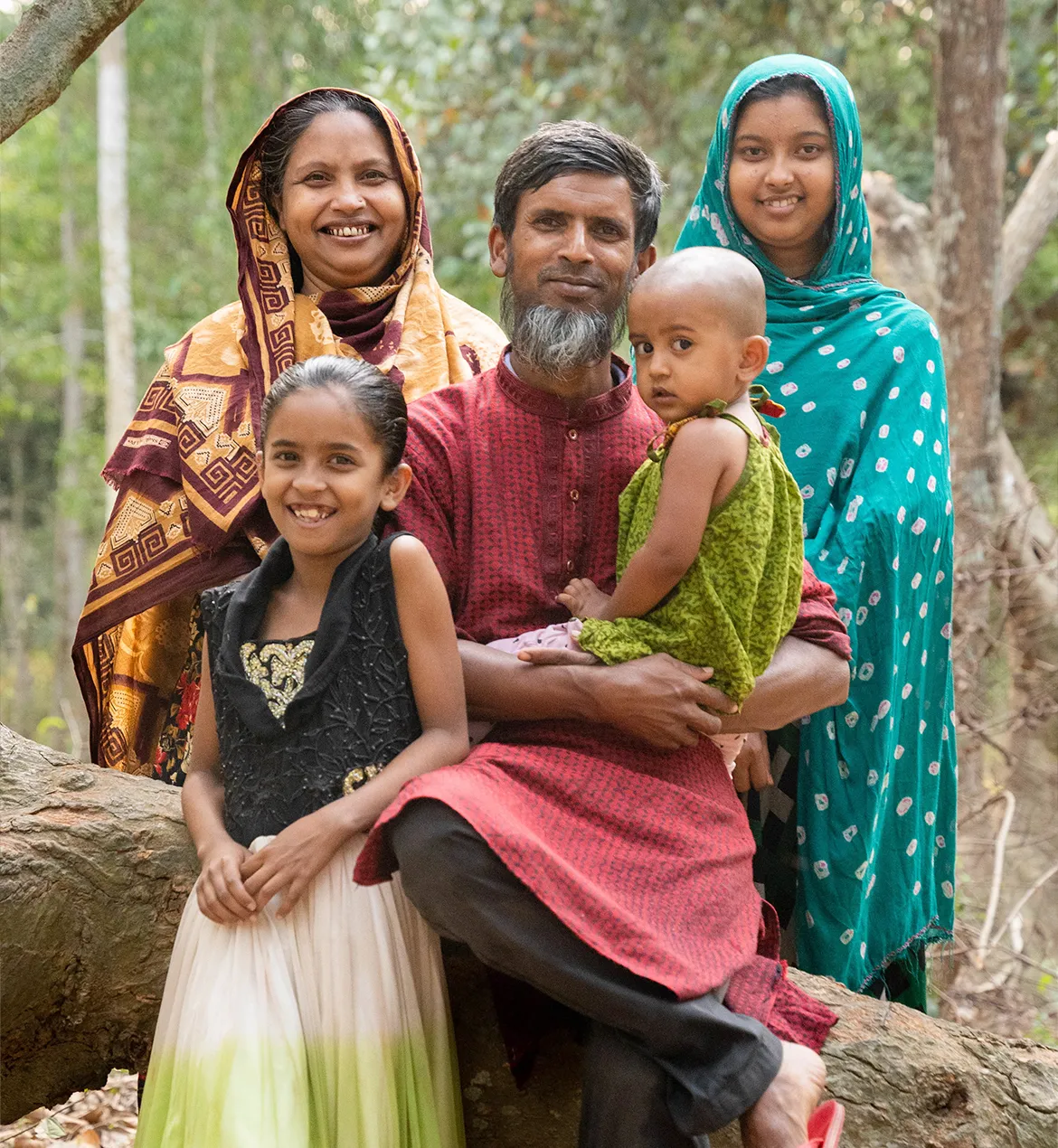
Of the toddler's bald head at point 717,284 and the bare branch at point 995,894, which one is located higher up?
the toddler's bald head at point 717,284

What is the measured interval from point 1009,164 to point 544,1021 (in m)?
8.44

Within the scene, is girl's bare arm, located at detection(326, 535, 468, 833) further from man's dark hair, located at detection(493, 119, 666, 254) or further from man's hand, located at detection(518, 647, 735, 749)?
man's dark hair, located at detection(493, 119, 666, 254)

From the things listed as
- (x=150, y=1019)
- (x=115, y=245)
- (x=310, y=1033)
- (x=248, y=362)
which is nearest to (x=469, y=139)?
(x=248, y=362)

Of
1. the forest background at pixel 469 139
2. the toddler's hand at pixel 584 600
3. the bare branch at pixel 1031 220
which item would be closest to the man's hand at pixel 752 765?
the toddler's hand at pixel 584 600

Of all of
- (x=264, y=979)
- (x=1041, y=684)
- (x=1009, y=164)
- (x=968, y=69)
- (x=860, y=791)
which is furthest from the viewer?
(x=1009, y=164)

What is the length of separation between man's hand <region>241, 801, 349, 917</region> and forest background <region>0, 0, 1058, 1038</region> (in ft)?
11.6

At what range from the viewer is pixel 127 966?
107 inches

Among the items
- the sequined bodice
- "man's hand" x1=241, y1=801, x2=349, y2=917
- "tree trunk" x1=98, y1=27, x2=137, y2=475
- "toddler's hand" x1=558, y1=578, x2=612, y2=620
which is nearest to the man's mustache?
"toddler's hand" x1=558, y1=578, x2=612, y2=620

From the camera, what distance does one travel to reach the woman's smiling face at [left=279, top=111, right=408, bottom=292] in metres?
3.35

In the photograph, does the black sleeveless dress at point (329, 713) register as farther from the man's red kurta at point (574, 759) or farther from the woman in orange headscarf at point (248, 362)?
the woman in orange headscarf at point (248, 362)

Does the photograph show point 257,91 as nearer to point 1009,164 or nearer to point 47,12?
point 1009,164

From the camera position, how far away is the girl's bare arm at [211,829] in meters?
2.35

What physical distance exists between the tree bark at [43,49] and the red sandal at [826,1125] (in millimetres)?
2282

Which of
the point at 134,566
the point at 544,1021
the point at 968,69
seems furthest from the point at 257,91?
the point at 544,1021
